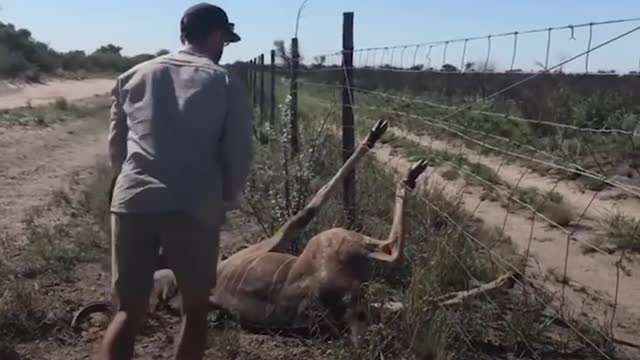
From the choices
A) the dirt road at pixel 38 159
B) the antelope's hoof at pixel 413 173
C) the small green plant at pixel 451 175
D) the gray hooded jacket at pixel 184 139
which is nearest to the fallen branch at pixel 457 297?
the antelope's hoof at pixel 413 173

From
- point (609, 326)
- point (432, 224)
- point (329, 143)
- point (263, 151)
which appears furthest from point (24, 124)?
point (609, 326)

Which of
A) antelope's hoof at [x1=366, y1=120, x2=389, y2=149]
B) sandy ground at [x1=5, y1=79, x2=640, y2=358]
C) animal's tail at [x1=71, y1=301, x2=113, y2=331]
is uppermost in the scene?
antelope's hoof at [x1=366, y1=120, x2=389, y2=149]

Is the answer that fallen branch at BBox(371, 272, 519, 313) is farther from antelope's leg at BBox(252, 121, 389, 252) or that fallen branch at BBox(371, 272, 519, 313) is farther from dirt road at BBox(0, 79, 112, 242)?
dirt road at BBox(0, 79, 112, 242)

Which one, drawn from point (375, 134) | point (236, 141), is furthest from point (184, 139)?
point (375, 134)

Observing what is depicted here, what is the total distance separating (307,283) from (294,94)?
4.55 metres

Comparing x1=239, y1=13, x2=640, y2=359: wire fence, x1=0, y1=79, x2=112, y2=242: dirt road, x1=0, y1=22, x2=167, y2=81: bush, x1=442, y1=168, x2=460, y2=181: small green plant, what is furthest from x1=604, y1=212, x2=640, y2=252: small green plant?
x1=0, y1=22, x2=167, y2=81: bush

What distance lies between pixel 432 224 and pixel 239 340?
2261mm

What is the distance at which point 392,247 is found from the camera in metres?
5.68

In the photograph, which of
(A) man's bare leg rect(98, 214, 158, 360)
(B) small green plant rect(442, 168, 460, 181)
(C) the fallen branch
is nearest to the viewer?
(A) man's bare leg rect(98, 214, 158, 360)

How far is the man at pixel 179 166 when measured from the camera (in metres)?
4.36

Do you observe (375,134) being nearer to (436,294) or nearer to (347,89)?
(347,89)

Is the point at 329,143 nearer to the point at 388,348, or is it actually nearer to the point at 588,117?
the point at 388,348

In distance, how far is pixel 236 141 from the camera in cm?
446

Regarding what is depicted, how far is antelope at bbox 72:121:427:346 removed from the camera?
5391 millimetres
